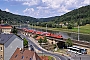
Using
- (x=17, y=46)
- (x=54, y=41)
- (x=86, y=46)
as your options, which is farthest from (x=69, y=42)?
(x=17, y=46)

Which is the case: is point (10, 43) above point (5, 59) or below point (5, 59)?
above

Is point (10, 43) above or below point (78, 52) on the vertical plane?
above

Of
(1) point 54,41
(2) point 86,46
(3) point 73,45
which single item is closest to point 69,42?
Result: (3) point 73,45

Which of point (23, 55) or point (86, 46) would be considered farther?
point (86, 46)

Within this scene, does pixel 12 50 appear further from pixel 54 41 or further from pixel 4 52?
pixel 54 41

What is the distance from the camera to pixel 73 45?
82812 mm

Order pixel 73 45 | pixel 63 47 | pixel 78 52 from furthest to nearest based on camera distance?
pixel 63 47 → pixel 73 45 → pixel 78 52

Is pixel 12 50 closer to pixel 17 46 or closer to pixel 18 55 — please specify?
pixel 17 46

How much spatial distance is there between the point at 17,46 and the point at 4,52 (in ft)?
12.2

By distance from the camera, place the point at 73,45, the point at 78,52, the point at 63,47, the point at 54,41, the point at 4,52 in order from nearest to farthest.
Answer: the point at 4,52 → the point at 78,52 → the point at 73,45 → the point at 63,47 → the point at 54,41

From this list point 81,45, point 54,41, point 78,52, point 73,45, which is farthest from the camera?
point 54,41

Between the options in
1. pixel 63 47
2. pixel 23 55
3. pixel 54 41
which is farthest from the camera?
pixel 54 41

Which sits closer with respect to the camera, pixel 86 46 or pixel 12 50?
pixel 12 50

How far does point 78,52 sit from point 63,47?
1686 centimetres
